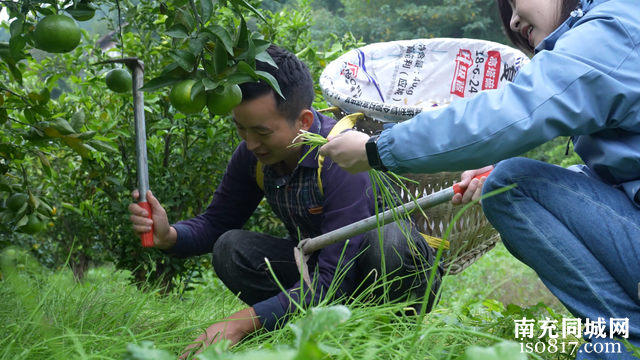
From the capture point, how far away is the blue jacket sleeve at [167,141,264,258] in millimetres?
1876

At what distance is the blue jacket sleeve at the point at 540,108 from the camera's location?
41.1 inches

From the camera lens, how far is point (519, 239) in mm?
1246

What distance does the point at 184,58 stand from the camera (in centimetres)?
107

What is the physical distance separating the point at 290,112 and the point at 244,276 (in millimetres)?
518

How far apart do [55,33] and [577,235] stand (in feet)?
3.61

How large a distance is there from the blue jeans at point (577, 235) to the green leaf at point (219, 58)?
619mm

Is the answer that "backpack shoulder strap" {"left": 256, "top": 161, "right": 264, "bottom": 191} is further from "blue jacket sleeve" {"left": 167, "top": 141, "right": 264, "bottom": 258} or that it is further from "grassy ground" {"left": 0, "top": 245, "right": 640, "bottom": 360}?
"grassy ground" {"left": 0, "top": 245, "right": 640, "bottom": 360}

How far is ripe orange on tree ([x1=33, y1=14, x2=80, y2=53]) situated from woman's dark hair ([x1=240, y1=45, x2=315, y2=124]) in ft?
1.91

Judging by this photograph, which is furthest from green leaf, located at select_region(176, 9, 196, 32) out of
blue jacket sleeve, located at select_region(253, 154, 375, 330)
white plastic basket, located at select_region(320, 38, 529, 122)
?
white plastic basket, located at select_region(320, 38, 529, 122)

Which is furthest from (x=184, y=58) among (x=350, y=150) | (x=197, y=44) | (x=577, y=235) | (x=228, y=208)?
(x=228, y=208)

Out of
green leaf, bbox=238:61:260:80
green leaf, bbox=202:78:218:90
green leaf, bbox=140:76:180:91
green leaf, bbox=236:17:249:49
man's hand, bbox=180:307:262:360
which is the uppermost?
green leaf, bbox=236:17:249:49

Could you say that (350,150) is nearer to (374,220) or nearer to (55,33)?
(374,220)

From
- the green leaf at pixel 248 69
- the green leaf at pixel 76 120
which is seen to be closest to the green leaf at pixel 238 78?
the green leaf at pixel 248 69

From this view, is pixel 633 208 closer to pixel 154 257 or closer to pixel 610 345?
pixel 610 345
